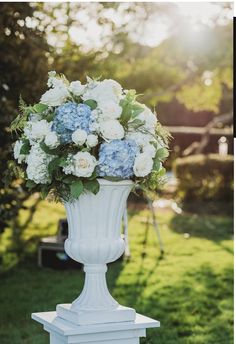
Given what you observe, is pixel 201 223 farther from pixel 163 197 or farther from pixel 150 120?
pixel 150 120

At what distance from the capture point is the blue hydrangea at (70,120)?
11.3 ft

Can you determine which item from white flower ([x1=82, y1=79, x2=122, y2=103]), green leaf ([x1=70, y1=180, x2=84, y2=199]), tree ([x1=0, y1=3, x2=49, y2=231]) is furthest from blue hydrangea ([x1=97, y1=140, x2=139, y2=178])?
tree ([x1=0, y1=3, x2=49, y2=231])

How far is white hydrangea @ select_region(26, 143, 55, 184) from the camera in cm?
351

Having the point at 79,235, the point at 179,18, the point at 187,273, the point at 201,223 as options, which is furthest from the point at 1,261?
the point at 179,18

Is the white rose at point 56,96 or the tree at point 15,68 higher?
the tree at point 15,68

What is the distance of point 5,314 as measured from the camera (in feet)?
20.9

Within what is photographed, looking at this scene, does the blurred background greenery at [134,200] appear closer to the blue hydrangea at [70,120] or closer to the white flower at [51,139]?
the blue hydrangea at [70,120]

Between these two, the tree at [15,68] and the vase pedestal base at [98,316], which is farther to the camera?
the tree at [15,68]

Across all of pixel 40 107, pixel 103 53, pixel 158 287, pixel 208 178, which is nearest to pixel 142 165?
pixel 40 107

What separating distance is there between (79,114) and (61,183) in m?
0.33

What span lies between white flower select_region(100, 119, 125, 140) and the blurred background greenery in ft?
1.26

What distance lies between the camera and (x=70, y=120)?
11.3ft

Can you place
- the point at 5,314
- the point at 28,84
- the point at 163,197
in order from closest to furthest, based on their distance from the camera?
the point at 5,314
the point at 28,84
the point at 163,197

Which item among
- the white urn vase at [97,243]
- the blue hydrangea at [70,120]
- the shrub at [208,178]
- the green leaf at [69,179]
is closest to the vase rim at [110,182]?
the white urn vase at [97,243]
